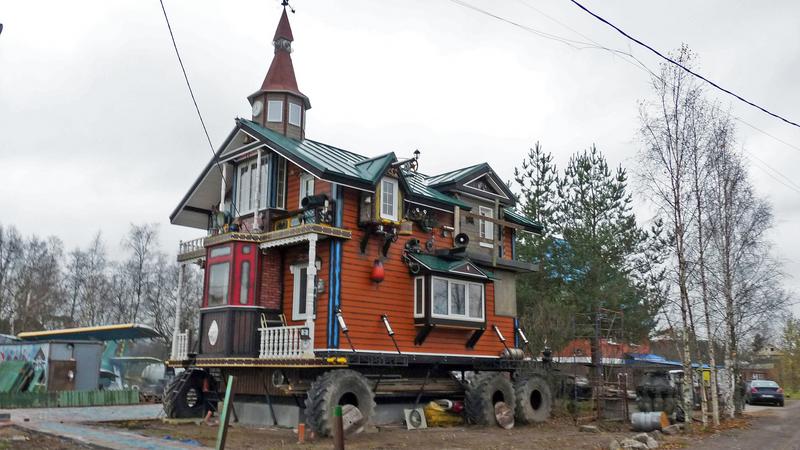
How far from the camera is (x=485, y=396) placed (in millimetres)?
20422

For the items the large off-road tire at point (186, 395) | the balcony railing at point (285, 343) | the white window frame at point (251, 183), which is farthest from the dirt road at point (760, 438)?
the large off-road tire at point (186, 395)

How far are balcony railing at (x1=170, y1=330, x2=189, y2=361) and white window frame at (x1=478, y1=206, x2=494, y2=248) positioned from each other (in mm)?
10163

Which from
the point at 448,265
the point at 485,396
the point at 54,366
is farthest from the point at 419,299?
the point at 54,366

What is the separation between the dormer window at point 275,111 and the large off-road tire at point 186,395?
8405mm

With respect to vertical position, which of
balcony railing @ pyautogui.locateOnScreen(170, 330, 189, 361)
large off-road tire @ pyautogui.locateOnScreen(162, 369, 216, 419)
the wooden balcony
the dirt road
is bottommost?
the dirt road

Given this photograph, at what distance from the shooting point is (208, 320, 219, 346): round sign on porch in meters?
19.1

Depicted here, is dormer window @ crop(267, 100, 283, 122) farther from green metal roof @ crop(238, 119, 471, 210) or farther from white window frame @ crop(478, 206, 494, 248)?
white window frame @ crop(478, 206, 494, 248)

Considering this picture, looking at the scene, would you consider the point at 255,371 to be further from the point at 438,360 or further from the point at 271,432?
the point at 438,360

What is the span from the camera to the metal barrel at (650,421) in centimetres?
1919

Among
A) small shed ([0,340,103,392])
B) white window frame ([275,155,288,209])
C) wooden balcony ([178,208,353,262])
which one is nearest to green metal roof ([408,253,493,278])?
wooden balcony ([178,208,353,262])

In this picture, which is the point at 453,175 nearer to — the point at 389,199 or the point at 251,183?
the point at 389,199

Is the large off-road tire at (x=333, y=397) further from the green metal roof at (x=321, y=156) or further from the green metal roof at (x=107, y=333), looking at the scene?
the green metal roof at (x=107, y=333)

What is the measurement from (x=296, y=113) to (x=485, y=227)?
7.63m

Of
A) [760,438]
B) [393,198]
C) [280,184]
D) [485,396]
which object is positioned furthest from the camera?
[280,184]
